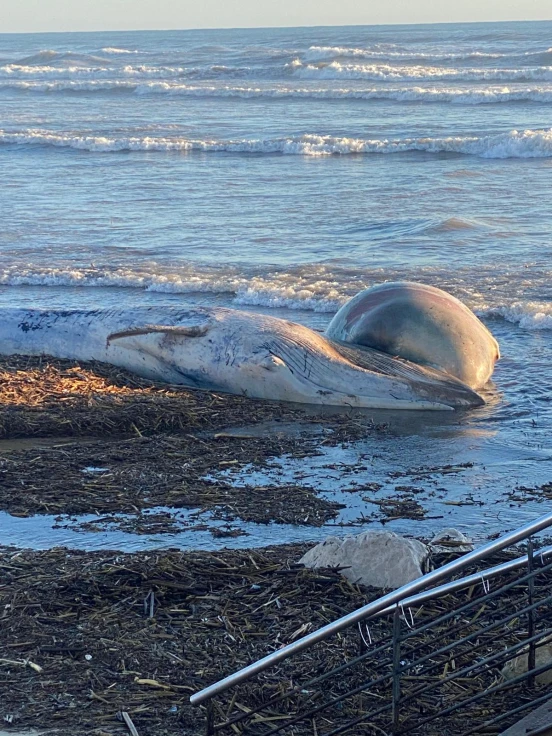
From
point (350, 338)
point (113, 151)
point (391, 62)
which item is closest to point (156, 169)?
point (113, 151)

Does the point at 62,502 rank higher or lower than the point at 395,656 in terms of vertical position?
lower

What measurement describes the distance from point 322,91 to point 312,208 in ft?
77.9

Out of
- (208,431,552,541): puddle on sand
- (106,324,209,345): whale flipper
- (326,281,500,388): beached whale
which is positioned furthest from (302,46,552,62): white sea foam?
(208,431,552,541): puddle on sand

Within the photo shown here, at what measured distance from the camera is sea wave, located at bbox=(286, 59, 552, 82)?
44312mm

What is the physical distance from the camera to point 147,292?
14445mm

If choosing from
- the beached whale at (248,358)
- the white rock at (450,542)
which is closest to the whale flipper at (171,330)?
the beached whale at (248,358)

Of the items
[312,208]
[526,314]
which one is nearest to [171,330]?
[526,314]

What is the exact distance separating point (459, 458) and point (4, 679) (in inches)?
173

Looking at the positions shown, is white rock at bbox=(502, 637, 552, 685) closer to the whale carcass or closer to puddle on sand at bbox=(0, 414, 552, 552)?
puddle on sand at bbox=(0, 414, 552, 552)

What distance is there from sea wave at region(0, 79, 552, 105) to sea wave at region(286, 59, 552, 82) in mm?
3305

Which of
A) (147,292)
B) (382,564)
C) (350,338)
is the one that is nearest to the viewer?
(382,564)

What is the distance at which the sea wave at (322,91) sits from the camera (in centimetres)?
3775

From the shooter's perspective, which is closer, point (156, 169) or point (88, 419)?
point (88, 419)

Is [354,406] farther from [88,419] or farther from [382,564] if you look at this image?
[382,564]
